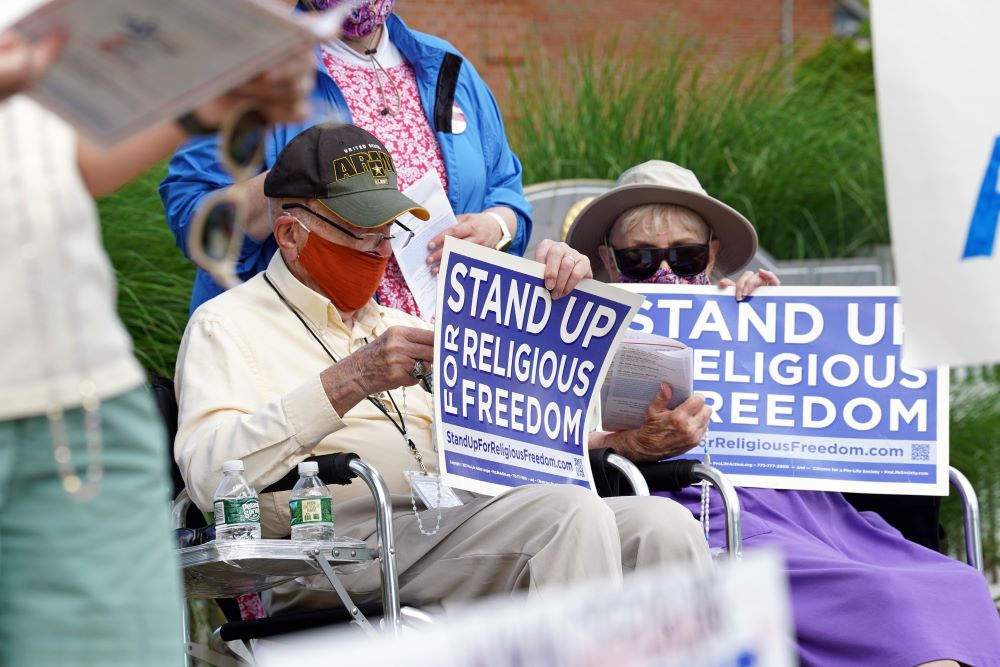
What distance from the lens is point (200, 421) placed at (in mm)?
3611

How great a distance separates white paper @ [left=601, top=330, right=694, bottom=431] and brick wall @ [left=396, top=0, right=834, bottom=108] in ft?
17.3

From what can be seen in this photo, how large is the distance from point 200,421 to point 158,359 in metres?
2.17

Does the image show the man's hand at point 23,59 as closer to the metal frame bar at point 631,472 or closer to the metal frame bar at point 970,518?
the metal frame bar at point 631,472

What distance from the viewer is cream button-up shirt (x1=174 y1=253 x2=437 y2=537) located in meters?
3.47

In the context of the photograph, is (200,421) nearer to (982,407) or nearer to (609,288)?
(609,288)

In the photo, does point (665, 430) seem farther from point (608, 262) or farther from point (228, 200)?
point (228, 200)

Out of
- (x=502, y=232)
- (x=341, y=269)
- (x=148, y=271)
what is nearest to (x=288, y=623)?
(x=341, y=269)

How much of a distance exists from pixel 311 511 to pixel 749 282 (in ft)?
5.57

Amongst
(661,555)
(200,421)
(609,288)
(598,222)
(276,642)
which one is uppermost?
(598,222)

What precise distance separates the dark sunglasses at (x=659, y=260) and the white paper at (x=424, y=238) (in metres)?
0.69

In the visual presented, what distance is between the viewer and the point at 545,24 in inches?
516

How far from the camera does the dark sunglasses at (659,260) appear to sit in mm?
4672

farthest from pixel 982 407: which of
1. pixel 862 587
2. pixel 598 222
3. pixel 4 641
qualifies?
pixel 4 641

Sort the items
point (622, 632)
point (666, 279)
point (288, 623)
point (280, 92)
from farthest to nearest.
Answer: point (666, 279), point (288, 623), point (280, 92), point (622, 632)
